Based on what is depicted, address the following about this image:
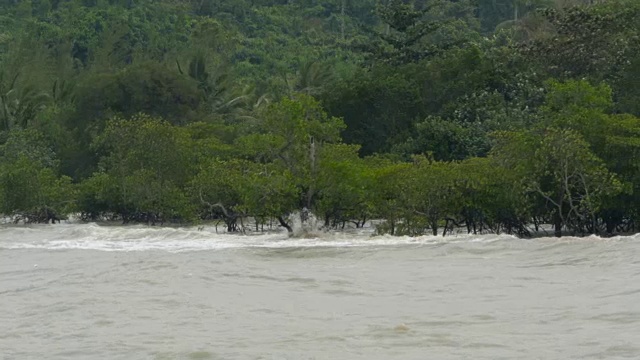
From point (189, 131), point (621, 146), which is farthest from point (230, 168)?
point (621, 146)

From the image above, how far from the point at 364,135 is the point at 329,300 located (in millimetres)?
22512

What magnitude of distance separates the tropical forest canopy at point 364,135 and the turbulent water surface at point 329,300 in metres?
1.95

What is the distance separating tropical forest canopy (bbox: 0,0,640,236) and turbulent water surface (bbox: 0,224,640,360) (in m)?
1.95

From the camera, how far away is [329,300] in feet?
47.8

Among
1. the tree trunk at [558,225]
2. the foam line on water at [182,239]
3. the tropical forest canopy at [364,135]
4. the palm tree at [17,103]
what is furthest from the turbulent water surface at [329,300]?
the palm tree at [17,103]

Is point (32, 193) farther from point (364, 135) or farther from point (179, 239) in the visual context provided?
point (364, 135)

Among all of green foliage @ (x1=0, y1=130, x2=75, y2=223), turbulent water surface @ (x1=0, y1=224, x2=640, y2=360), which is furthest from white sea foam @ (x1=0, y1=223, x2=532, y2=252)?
green foliage @ (x1=0, y1=130, x2=75, y2=223)

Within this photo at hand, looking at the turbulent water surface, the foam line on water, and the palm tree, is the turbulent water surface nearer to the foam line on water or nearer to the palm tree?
the foam line on water

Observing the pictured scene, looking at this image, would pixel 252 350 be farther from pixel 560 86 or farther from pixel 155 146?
pixel 155 146

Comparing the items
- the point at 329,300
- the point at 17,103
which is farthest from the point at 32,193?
the point at 329,300

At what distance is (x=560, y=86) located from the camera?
24156 mm

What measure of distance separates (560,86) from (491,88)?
38.6ft

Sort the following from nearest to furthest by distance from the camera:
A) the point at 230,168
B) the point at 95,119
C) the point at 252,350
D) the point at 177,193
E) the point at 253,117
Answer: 1. the point at 252,350
2. the point at 230,168
3. the point at 177,193
4. the point at 95,119
5. the point at 253,117

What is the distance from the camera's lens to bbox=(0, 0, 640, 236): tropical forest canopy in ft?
75.9
